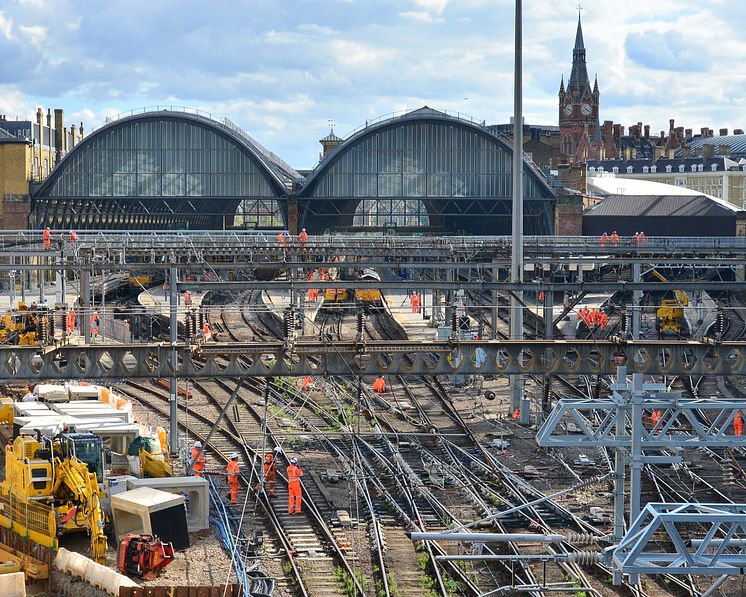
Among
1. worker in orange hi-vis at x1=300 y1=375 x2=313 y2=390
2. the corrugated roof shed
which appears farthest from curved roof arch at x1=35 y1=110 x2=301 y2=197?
worker in orange hi-vis at x1=300 y1=375 x2=313 y2=390

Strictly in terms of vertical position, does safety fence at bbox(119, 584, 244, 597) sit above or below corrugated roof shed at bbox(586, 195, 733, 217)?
below

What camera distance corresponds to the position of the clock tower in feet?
496

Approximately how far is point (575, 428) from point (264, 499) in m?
10.7

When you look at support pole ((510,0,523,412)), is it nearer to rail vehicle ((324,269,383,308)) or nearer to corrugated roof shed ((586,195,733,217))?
rail vehicle ((324,269,383,308))

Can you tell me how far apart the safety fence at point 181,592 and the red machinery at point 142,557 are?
1902 mm

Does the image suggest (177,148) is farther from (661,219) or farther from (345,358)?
(345,358)

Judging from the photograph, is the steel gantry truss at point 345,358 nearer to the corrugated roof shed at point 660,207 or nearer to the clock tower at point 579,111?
the corrugated roof shed at point 660,207

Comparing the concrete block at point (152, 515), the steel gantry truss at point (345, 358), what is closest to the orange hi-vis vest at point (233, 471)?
the steel gantry truss at point (345, 358)

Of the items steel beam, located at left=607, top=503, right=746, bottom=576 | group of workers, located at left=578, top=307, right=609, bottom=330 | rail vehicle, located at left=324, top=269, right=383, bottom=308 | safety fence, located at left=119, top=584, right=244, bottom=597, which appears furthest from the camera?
rail vehicle, located at left=324, top=269, right=383, bottom=308

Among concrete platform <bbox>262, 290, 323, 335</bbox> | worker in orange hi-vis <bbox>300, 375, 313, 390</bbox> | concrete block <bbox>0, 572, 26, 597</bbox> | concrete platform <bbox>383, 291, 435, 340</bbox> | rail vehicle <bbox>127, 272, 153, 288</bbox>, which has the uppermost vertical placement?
rail vehicle <bbox>127, 272, 153, 288</bbox>

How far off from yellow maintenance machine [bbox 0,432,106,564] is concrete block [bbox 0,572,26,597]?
1.89 metres

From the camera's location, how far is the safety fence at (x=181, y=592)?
18.2 meters

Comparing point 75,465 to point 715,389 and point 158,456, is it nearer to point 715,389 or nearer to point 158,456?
point 158,456

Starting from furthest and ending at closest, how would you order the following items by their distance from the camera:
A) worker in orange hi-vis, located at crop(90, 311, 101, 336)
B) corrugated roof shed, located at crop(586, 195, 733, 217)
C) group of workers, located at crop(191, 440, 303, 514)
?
corrugated roof shed, located at crop(586, 195, 733, 217), worker in orange hi-vis, located at crop(90, 311, 101, 336), group of workers, located at crop(191, 440, 303, 514)
